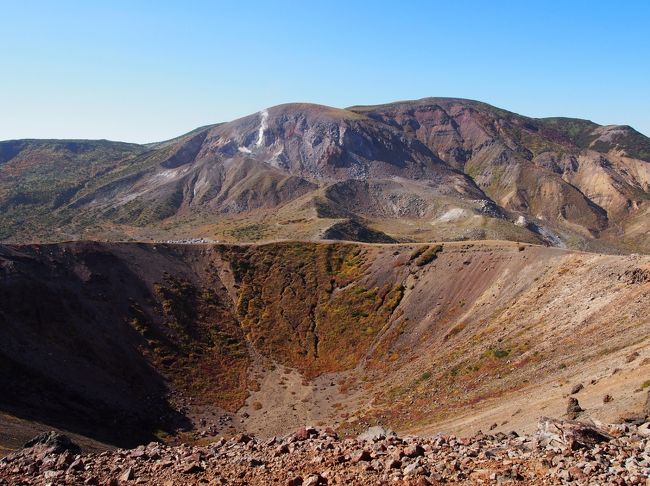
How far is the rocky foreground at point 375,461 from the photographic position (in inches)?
584

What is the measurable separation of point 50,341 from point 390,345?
3862cm

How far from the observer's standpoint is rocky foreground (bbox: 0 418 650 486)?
584 inches

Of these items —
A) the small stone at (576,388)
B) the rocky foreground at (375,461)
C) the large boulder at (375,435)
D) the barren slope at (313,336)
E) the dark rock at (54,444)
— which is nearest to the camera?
the rocky foreground at (375,461)

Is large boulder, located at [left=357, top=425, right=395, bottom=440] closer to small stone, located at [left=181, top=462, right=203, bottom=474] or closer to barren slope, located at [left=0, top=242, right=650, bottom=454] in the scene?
small stone, located at [left=181, top=462, right=203, bottom=474]

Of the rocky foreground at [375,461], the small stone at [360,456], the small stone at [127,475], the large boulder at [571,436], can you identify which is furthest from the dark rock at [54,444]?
the large boulder at [571,436]

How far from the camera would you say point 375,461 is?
55.4 feet

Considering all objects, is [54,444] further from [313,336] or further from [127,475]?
[313,336]

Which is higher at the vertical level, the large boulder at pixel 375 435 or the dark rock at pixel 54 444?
the large boulder at pixel 375 435

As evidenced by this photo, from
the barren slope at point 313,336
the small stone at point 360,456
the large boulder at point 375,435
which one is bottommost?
the barren slope at point 313,336

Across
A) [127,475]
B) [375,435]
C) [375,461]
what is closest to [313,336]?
[375,435]

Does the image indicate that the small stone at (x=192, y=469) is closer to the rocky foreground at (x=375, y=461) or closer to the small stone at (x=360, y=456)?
the rocky foreground at (x=375, y=461)

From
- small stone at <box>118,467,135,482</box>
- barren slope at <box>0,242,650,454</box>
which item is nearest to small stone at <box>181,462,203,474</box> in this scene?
small stone at <box>118,467,135,482</box>

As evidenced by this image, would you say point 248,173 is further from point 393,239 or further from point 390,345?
point 390,345

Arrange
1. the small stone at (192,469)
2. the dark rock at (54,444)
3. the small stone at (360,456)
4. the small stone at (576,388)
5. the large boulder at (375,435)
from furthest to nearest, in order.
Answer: the small stone at (576,388), the dark rock at (54,444), the large boulder at (375,435), the small stone at (192,469), the small stone at (360,456)
